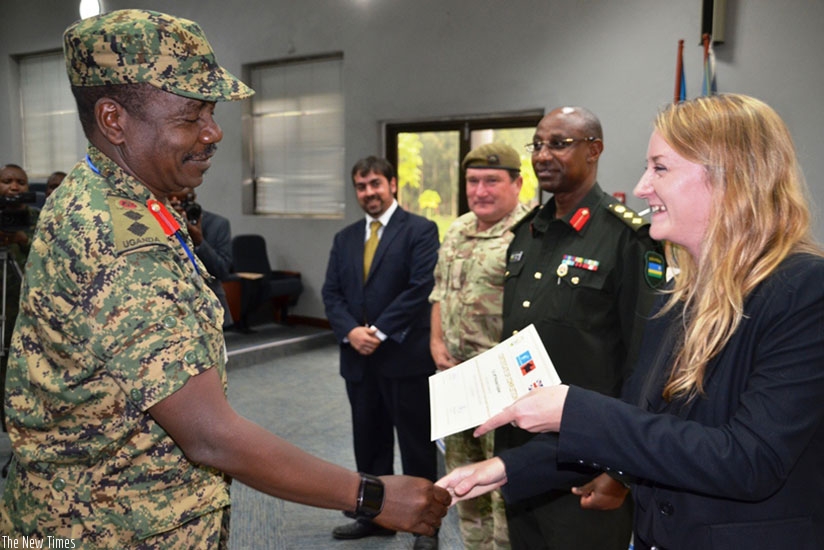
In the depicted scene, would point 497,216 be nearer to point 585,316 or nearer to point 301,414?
point 585,316

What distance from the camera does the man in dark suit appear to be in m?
2.95

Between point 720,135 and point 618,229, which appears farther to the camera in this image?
point 618,229

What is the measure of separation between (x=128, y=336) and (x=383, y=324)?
6.64 feet

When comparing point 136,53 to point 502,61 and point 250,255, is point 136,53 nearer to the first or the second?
point 502,61

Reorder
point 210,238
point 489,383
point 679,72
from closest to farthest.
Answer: point 489,383 → point 679,72 → point 210,238

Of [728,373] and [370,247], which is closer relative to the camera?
[728,373]

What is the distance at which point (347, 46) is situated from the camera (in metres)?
6.62

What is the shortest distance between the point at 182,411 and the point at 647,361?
2.70 feet

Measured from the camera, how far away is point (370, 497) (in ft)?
4.20

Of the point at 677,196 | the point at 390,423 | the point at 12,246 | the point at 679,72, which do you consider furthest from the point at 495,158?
the point at 12,246

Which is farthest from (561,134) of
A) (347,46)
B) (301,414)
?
(347,46)

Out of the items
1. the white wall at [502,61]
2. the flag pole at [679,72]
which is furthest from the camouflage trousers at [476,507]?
the flag pole at [679,72]

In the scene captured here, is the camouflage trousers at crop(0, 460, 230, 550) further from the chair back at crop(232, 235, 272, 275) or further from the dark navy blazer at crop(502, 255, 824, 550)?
the chair back at crop(232, 235, 272, 275)

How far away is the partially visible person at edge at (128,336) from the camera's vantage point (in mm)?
975
